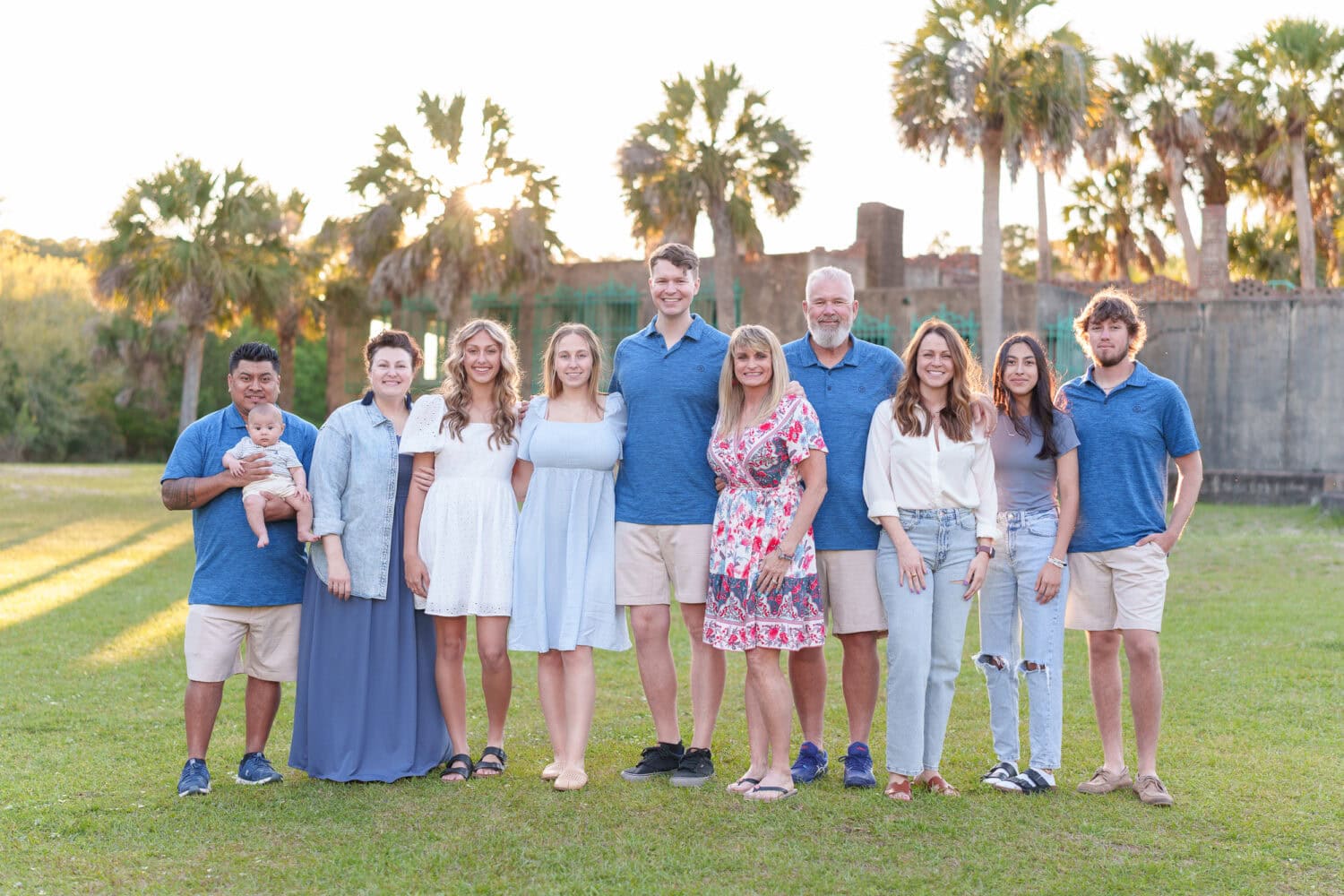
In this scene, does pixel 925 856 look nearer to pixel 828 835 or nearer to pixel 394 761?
pixel 828 835

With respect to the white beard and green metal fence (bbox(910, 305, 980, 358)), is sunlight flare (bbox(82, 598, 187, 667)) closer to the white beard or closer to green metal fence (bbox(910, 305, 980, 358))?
the white beard

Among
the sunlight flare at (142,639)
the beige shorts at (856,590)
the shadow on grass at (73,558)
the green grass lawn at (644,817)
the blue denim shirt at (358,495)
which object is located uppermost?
the blue denim shirt at (358,495)

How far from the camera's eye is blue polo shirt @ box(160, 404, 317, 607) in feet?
18.1

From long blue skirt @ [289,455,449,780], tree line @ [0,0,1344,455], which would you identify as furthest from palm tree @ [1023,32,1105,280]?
long blue skirt @ [289,455,449,780]

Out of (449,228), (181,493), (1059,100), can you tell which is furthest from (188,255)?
(181,493)

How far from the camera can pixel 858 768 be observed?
5602 mm

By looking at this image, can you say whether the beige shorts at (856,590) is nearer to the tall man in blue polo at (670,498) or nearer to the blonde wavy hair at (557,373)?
the tall man in blue polo at (670,498)

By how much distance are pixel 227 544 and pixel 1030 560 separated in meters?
3.35

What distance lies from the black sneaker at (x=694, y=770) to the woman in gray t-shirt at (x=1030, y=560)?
1.19 meters

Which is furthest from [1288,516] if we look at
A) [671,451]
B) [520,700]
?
[671,451]

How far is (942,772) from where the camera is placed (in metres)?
5.95

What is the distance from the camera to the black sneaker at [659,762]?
5750 mm

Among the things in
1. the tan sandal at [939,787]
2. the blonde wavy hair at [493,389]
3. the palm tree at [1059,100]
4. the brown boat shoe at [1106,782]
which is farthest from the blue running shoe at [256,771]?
the palm tree at [1059,100]

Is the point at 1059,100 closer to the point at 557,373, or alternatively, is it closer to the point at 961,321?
the point at 961,321
